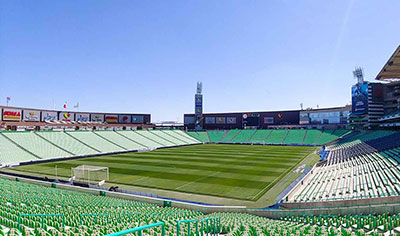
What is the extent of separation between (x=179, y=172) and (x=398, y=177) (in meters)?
23.5

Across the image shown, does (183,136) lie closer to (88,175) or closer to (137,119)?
(137,119)

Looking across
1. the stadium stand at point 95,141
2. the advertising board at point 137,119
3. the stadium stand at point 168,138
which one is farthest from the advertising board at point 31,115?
the stadium stand at point 168,138

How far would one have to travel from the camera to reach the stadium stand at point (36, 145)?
45750 mm

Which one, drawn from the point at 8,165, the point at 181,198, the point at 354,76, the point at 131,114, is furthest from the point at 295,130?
the point at 8,165

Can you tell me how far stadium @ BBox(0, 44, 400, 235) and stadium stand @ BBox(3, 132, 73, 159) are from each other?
0.57 ft

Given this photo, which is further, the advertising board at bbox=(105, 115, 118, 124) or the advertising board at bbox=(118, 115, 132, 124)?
the advertising board at bbox=(118, 115, 132, 124)

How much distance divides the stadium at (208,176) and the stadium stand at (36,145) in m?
0.18

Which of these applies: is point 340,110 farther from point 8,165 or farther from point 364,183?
point 8,165

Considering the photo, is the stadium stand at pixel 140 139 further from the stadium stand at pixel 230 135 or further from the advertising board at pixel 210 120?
the advertising board at pixel 210 120

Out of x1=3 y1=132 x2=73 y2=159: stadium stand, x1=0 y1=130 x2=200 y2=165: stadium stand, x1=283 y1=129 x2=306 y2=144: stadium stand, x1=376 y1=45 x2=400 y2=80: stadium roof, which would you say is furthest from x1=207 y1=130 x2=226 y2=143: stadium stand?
x1=376 y1=45 x2=400 y2=80: stadium roof

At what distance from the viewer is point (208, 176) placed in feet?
102

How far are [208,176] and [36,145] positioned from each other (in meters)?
37.2

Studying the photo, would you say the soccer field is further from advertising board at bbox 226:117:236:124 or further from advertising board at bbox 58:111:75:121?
advertising board at bbox 226:117:236:124

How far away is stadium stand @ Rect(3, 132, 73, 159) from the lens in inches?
1801
